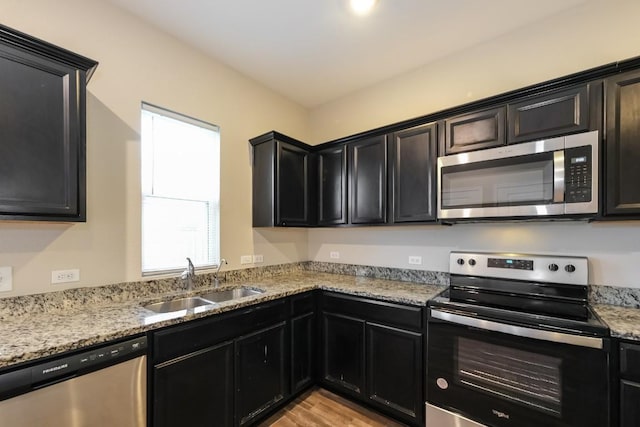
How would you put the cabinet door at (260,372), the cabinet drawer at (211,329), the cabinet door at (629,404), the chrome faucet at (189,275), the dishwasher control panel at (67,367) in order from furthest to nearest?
the chrome faucet at (189,275) → the cabinet door at (260,372) → the cabinet drawer at (211,329) → the cabinet door at (629,404) → the dishwasher control panel at (67,367)

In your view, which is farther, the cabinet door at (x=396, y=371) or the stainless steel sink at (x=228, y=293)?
the stainless steel sink at (x=228, y=293)

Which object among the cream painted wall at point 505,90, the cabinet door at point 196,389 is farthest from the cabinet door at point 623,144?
the cabinet door at point 196,389

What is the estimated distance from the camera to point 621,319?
1578 mm

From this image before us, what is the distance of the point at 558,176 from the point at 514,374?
50.0 inches

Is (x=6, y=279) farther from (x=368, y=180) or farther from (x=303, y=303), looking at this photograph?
(x=368, y=180)

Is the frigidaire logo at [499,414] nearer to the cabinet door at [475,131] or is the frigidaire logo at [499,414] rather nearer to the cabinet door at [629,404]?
the cabinet door at [629,404]

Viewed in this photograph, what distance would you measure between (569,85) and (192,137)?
2886mm

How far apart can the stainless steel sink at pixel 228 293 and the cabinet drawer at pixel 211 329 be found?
A: 253mm

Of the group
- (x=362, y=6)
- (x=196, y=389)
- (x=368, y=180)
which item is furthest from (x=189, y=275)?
(x=362, y=6)

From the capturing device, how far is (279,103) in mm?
3318

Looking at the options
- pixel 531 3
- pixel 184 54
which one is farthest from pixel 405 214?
pixel 184 54

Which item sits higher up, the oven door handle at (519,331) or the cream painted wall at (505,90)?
the cream painted wall at (505,90)

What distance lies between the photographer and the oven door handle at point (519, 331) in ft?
4.79

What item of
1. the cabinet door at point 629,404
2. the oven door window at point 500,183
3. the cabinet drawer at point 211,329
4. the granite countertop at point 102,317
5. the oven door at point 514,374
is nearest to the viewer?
the granite countertop at point 102,317
